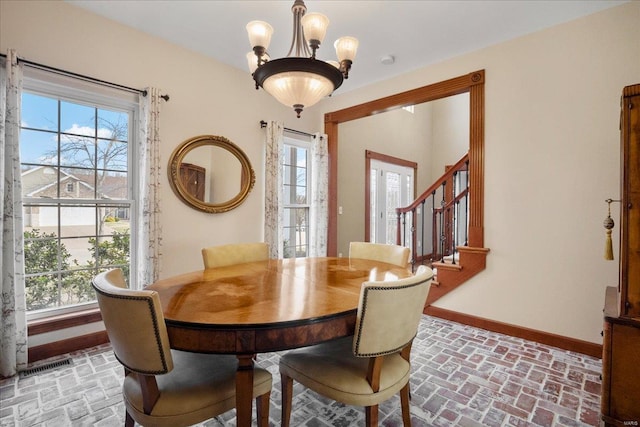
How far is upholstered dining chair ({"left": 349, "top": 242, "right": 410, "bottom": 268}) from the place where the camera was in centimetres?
243

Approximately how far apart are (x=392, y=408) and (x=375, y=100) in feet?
11.2

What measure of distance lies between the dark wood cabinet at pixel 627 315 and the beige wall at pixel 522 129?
49.0 inches

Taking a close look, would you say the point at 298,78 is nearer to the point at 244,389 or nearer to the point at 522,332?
the point at 244,389

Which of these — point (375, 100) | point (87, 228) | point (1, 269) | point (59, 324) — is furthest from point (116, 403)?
point (375, 100)

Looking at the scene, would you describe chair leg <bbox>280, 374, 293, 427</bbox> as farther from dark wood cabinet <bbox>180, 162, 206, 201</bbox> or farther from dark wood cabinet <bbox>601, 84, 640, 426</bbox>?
dark wood cabinet <bbox>180, 162, 206, 201</bbox>

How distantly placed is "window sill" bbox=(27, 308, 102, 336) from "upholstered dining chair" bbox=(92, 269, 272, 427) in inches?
65.0

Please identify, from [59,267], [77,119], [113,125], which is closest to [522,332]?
[59,267]

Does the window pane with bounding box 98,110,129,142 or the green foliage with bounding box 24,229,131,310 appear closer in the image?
the green foliage with bounding box 24,229,131,310

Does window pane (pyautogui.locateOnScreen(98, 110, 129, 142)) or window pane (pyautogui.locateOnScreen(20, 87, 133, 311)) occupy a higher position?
window pane (pyautogui.locateOnScreen(98, 110, 129, 142))

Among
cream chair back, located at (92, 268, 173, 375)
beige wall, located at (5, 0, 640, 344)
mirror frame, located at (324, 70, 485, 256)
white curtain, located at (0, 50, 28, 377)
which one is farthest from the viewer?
mirror frame, located at (324, 70, 485, 256)

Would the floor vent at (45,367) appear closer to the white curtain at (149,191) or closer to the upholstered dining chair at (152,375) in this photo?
the white curtain at (149,191)

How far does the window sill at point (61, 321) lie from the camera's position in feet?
7.70

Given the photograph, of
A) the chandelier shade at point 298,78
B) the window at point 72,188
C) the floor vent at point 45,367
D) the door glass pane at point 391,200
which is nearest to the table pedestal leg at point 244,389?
the chandelier shade at point 298,78

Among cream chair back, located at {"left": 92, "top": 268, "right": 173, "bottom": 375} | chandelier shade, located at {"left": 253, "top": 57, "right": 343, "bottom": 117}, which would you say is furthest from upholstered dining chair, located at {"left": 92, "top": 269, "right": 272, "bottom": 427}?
chandelier shade, located at {"left": 253, "top": 57, "right": 343, "bottom": 117}
